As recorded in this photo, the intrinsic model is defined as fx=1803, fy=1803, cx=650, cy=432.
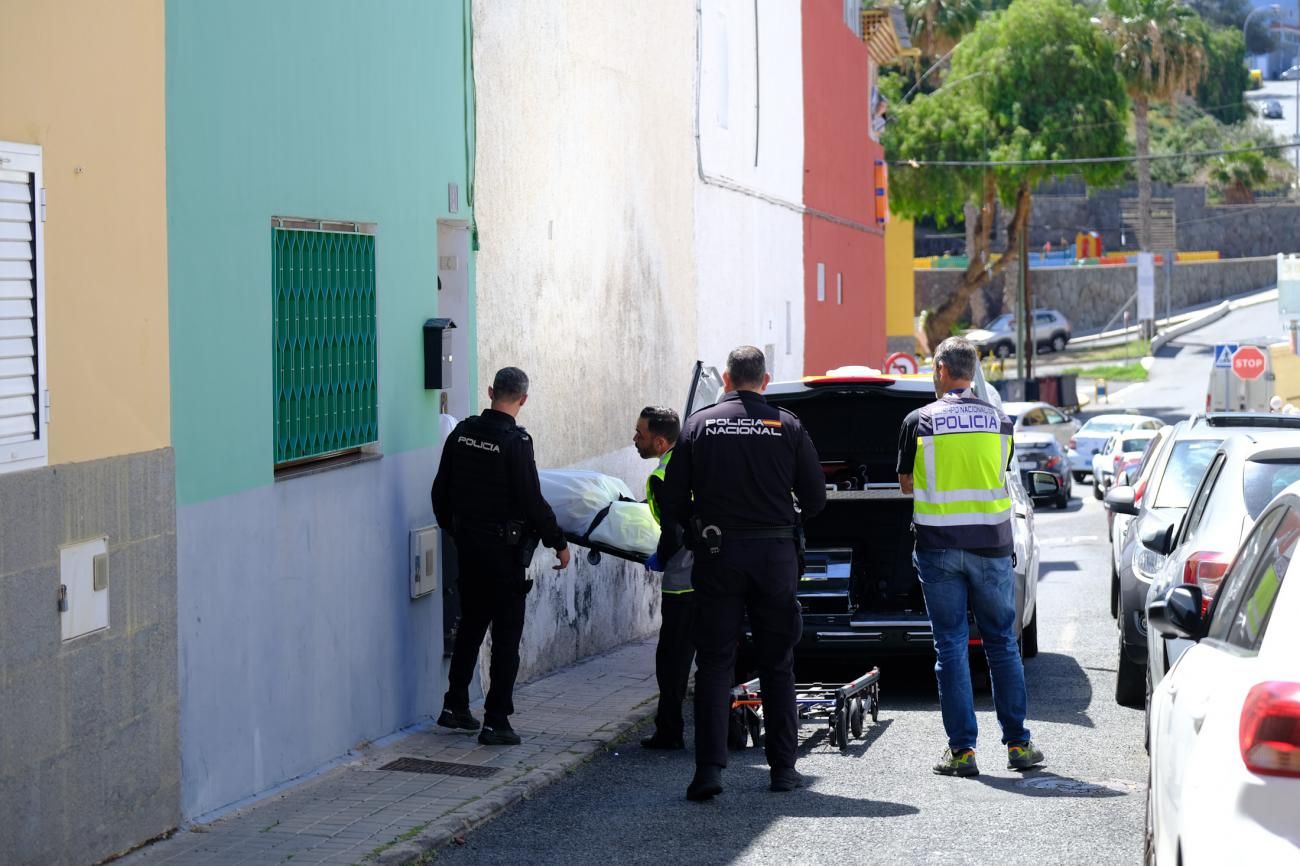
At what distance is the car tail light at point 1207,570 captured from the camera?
8.06 meters

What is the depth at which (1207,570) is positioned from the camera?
8102mm

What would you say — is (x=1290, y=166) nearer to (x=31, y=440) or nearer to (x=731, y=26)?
(x=731, y=26)

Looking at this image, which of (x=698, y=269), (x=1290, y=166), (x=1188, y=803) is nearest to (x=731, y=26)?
(x=698, y=269)

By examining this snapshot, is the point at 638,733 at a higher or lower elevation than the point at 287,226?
lower

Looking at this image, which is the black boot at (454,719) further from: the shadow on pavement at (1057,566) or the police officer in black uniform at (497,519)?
the shadow on pavement at (1057,566)

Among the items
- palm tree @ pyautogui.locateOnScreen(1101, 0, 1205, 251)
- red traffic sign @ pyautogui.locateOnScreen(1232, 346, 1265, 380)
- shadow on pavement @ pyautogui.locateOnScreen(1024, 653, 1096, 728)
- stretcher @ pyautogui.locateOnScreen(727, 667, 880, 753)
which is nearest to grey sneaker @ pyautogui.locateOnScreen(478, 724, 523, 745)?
stretcher @ pyautogui.locateOnScreen(727, 667, 880, 753)

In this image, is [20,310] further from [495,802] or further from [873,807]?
[873,807]

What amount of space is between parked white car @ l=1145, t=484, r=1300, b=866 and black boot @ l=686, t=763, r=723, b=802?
9.08 ft

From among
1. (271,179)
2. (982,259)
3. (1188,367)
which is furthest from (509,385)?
(1188,367)

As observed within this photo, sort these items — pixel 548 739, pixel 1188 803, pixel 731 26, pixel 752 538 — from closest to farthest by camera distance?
pixel 1188 803, pixel 752 538, pixel 548 739, pixel 731 26

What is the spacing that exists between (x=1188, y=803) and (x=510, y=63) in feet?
27.1

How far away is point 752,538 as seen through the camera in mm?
7750

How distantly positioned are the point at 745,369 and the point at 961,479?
1.24m

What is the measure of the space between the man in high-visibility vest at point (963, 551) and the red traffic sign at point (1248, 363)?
34470 mm
